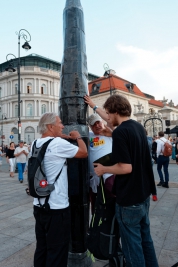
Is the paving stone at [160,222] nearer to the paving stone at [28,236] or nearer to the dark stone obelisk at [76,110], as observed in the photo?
the dark stone obelisk at [76,110]

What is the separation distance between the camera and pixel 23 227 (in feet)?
13.7

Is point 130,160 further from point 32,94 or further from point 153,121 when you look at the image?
point 32,94

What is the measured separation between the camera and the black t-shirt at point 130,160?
1.94 metres

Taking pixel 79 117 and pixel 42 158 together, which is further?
pixel 79 117

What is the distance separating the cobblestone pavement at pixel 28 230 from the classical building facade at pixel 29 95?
139 feet

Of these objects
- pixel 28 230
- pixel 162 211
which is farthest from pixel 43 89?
pixel 28 230

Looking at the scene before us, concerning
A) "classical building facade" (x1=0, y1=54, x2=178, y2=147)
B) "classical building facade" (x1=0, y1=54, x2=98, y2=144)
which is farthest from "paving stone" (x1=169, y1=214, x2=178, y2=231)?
"classical building facade" (x1=0, y1=54, x2=98, y2=144)

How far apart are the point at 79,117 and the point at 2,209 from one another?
156 inches

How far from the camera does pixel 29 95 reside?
48125mm

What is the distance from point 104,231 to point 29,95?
48703 millimetres

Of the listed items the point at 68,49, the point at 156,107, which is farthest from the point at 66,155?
the point at 156,107

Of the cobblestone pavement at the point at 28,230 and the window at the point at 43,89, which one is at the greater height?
the window at the point at 43,89

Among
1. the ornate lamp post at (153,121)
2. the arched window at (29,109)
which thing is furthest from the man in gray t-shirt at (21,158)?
the arched window at (29,109)

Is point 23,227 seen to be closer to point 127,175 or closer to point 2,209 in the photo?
point 2,209
